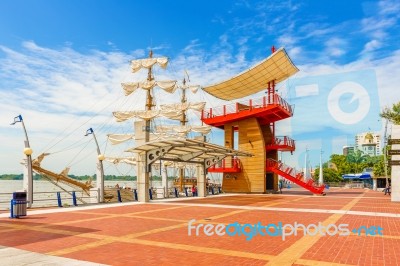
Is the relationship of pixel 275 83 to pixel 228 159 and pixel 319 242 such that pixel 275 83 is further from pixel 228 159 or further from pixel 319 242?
pixel 319 242

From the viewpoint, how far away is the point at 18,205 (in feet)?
52.2

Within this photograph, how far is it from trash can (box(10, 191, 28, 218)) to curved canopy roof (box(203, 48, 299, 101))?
25740 millimetres

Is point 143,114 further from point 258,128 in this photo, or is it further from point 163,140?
point 163,140

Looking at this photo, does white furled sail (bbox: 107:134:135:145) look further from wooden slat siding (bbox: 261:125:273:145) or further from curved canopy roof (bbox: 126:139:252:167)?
curved canopy roof (bbox: 126:139:252:167)

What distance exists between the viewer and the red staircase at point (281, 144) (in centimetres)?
3766

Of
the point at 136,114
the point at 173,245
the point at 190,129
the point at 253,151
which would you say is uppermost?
the point at 136,114

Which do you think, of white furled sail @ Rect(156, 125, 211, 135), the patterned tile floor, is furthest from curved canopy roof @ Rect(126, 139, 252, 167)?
white furled sail @ Rect(156, 125, 211, 135)

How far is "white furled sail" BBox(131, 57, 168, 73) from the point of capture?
46375mm

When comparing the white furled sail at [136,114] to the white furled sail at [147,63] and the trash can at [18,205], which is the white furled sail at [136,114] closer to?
the white furled sail at [147,63]

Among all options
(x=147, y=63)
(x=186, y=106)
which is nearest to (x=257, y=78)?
(x=147, y=63)

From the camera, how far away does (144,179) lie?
25.9m

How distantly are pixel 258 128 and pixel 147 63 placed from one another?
18.8m

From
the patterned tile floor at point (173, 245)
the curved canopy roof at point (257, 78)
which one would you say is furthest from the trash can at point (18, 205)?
the curved canopy roof at point (257, 78)

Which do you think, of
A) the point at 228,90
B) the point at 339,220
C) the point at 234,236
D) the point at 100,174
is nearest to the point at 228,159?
the point at 228,90
